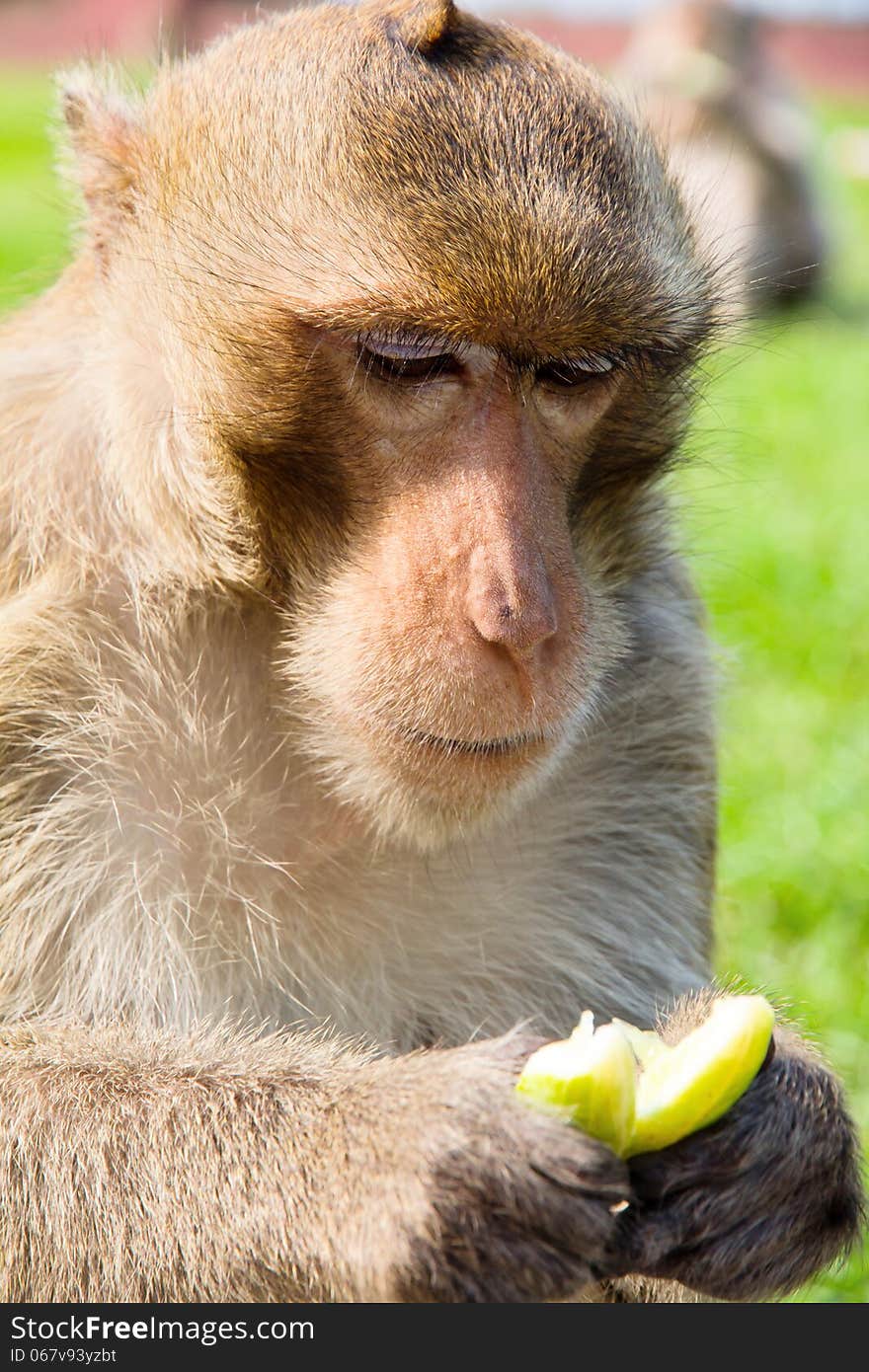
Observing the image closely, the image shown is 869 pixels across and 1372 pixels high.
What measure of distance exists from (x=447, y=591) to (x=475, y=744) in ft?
0.84

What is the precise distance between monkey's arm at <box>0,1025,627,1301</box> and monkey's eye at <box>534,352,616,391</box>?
1086 mm

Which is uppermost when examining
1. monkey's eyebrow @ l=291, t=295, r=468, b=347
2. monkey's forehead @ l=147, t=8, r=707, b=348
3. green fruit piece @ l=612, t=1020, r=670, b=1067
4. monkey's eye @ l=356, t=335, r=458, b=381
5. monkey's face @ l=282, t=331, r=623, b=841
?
monkey's forehead @ l=147, t=8, r=707, b=348

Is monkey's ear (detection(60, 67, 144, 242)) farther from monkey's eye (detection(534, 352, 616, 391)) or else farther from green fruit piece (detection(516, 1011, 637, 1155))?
green fruit piece (detection(516, 1011, 637, 1155))

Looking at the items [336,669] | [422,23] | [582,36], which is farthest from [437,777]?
[582,36]

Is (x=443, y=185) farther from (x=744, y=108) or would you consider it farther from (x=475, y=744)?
(x=744, y=108)

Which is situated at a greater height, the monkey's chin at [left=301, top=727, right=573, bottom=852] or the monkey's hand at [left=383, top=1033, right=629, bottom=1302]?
the monkey's chin at [left=301, top=727, right=573, bottom=852]

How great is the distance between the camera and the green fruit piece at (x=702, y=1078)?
2.67 meters

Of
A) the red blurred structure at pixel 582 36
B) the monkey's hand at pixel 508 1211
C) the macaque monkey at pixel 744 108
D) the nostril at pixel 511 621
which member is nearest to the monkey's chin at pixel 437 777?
the nostril at pixel 511 621

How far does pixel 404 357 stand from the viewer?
2.88 metres

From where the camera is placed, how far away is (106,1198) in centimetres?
279

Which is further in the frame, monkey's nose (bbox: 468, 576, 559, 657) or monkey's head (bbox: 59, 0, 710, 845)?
monkey's head (bbox: 59, 0, 710, 845)

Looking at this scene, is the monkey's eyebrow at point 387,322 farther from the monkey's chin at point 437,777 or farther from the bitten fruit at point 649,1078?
the bitten fruit at point 649,1078

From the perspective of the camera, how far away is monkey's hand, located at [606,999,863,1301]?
268 centimetres

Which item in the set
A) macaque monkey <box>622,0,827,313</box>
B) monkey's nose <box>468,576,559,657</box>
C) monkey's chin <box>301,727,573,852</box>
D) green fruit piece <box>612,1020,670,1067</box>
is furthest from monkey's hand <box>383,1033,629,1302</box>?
macaque monkey <box>622,0,827,313</box>
